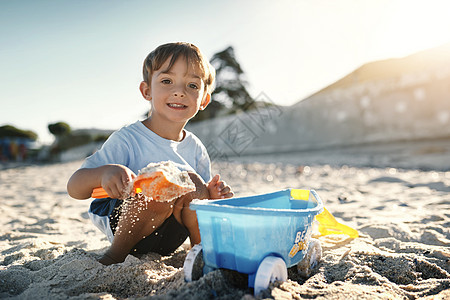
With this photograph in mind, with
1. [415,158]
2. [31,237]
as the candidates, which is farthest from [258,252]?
[415,158]

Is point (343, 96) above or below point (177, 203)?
above

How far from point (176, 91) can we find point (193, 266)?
924 mm

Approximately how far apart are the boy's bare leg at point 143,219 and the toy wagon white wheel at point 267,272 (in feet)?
1.70

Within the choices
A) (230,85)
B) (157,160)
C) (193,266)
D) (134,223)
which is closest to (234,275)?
(193,266)

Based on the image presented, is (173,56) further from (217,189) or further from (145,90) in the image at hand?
(217,189)

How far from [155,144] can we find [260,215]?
35.0 inches

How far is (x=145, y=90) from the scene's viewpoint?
1973 mm

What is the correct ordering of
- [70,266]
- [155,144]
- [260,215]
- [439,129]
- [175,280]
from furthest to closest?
Result: [439,129] < [155,144] < [70,266] < [175,280] < [260,215]

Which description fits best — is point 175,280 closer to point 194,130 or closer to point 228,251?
point 228,251

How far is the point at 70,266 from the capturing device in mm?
1431

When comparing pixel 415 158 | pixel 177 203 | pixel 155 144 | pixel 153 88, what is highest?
pixel 153 88

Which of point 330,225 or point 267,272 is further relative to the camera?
point 330,225

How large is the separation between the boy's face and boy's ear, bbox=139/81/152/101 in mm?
100

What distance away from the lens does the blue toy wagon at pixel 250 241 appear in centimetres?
109
